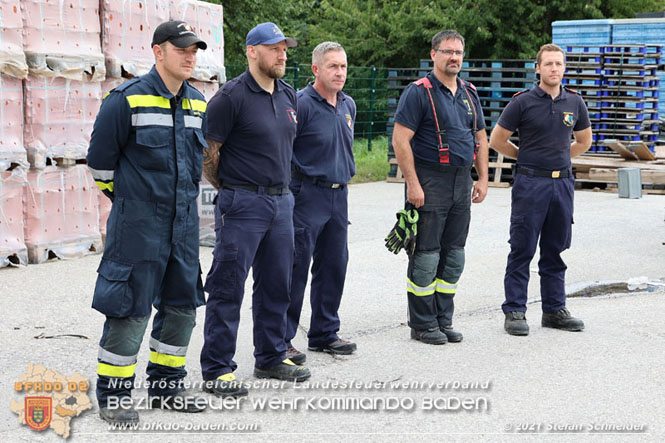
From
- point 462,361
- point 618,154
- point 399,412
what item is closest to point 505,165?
point 618,154

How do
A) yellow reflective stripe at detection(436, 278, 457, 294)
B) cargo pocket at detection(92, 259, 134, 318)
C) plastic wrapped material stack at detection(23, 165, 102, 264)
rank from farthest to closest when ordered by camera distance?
plastic wrapped material stack at detection(23, 165, 102, 264) < yellow reflective stripe at detection(436, 278, 457, 294) < cargo pocket at detection(92, 259, 134, 318)

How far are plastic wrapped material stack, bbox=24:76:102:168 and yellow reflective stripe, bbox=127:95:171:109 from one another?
526 cm

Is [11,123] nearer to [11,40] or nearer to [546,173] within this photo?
[11,40]

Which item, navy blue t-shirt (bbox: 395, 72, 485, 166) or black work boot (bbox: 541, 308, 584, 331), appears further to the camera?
black work boot (bbox: 541, 308, 584, 331)

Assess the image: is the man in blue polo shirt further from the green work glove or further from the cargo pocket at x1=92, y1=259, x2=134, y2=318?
the green work glove

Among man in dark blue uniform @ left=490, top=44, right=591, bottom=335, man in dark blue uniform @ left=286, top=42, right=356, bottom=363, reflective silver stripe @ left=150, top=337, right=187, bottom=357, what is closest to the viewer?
reflective silver stripe @ left=150, top=337, right=187, bottom=357

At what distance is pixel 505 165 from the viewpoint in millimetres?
18203

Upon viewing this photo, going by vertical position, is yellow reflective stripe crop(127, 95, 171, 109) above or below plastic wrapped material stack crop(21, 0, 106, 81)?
below

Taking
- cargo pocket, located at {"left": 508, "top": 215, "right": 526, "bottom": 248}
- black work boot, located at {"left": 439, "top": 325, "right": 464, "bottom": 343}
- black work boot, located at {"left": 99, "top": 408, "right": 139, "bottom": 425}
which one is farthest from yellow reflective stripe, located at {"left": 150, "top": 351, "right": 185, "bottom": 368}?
cargo pocket, located at {"left": 508, "top": 215, "right": 526, "bottom": 248}

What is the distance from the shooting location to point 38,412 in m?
4.94

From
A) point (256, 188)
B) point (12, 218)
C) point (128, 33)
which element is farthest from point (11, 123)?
point (256, 188)

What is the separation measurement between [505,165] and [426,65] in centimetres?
319

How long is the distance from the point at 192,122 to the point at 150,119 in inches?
10.0

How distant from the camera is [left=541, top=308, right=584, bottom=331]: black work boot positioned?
7172 mm
